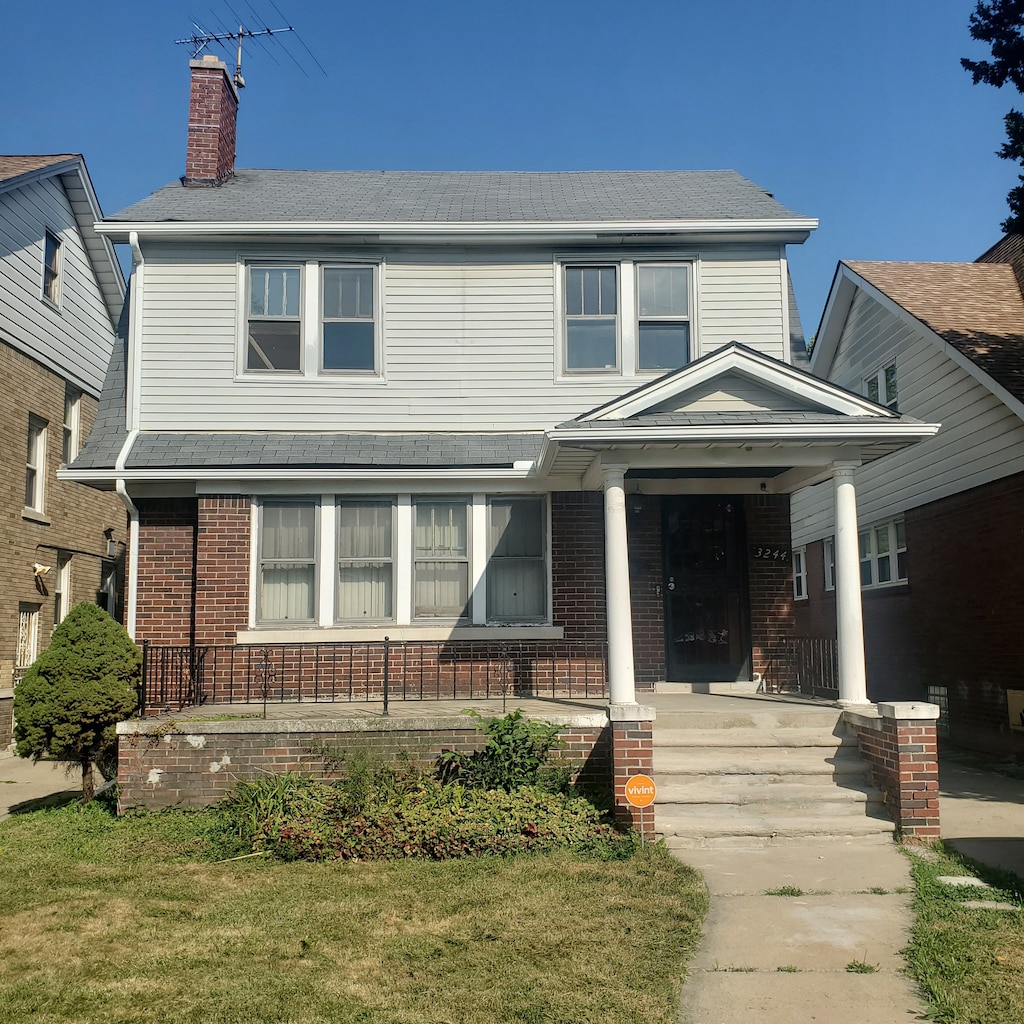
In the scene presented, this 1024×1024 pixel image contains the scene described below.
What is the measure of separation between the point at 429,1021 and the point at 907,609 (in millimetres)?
13279

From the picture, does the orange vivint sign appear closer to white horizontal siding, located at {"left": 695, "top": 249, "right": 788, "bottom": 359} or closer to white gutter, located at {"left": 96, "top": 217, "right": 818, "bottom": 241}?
white horizontal siding, located at {"left": 695, "top": 249, "right": 788, "bottom": 359}

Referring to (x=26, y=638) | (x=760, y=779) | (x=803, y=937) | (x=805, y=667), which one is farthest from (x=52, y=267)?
(x=803, y=937)

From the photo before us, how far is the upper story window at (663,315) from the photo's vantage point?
1227cm

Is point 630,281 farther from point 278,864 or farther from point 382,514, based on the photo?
point 278,864

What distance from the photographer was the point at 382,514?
38.5 ft

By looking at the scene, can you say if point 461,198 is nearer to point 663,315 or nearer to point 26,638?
point 663,315

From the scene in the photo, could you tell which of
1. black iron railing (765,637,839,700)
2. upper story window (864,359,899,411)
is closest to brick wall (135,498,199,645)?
black iron railing (765,637,839,700)

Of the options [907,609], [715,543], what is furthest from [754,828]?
[907,609]

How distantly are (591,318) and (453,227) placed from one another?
2035 mm

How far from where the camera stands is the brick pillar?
26.1 ft

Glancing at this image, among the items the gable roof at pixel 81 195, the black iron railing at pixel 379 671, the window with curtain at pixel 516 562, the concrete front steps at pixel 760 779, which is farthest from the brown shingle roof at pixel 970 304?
the gable roof at pixel 81 195

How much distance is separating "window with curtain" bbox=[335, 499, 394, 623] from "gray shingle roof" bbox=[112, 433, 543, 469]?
601 millimetres

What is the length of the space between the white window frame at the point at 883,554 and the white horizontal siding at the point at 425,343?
5920mm

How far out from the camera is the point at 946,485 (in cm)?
1441
